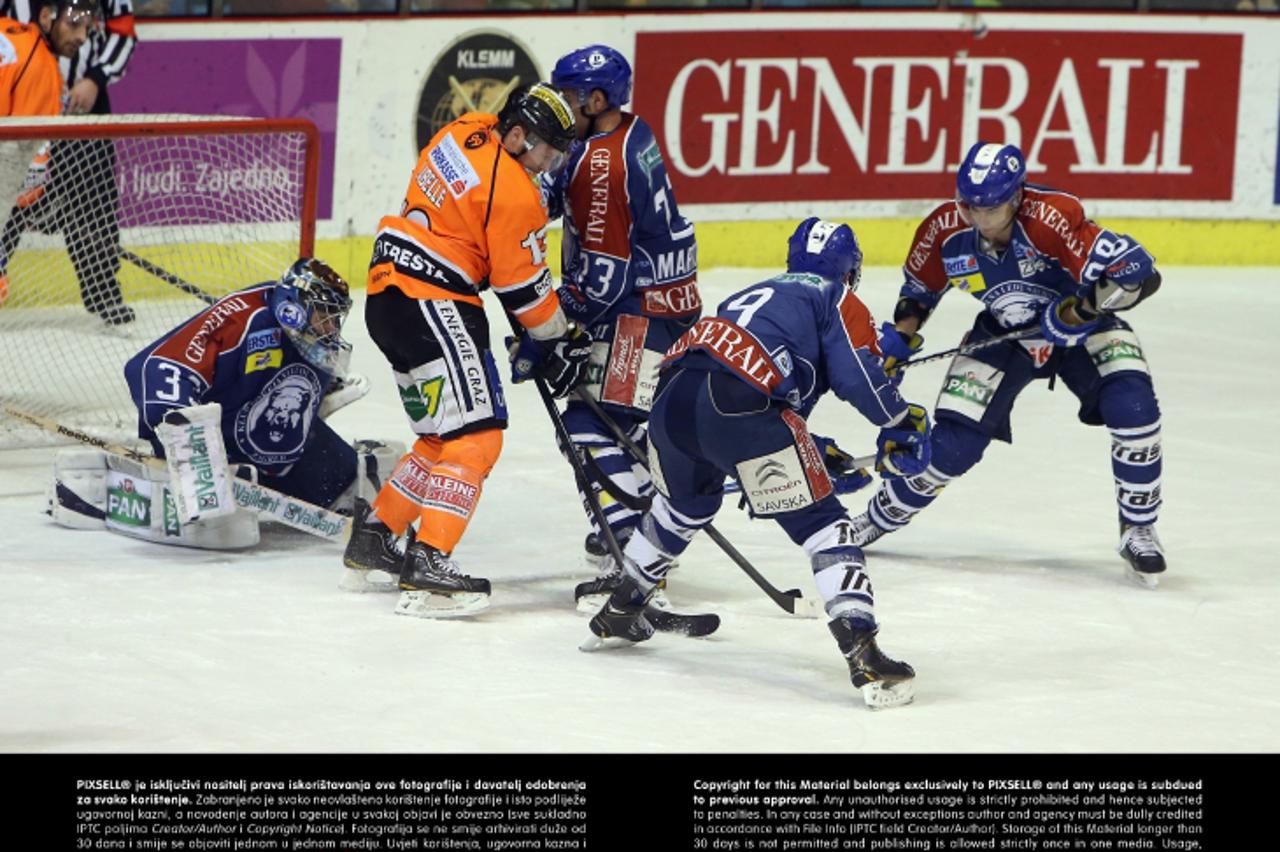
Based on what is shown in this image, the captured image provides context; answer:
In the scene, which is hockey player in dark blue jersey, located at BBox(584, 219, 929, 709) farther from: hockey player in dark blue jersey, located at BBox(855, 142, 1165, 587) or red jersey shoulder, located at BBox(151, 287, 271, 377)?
red jersey shoulder, located at BBox(151, 287, 271, 377)

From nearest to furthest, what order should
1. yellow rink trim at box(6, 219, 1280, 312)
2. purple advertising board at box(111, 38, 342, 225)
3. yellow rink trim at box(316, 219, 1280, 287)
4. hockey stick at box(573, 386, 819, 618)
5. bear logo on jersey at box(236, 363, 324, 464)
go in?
hockey stick at box(573, 386, 819, 618) < bear logo on jersey at box(236, 363, 324, 464) < purple advertising board at box(111, 38, 342, 225) < yellow rink trim at box(6, 219, 1280, 312) < yellow rink trim at box(316, 219, 1280, 287)

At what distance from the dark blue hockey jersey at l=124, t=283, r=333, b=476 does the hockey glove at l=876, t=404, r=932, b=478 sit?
1.55m

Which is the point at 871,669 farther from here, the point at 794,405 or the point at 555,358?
the point at 555,358

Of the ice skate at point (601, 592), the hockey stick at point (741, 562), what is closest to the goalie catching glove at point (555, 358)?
the hockey stick at point (741, 562)

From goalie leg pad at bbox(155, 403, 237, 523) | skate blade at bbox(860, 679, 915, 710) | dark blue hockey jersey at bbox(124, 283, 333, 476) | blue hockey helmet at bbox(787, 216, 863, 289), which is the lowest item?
skate blade at bbox(860, 679, 915, 710)

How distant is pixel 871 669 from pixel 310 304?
1.84m

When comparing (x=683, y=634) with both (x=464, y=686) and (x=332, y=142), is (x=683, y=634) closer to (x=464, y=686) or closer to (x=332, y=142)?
(x=464, y=686)

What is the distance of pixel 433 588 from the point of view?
16.9ft

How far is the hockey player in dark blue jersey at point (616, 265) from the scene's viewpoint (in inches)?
213

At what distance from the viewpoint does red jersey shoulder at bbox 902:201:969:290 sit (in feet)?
18.8

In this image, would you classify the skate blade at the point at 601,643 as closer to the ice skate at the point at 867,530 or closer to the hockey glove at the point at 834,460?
the hockey glove at the point at 834,460

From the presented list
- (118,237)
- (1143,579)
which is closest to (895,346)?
(1143,579)

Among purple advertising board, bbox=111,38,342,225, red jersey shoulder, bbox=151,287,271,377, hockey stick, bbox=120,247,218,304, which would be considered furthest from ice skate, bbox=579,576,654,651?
purple advertising board, bbox=111,38,342,225
